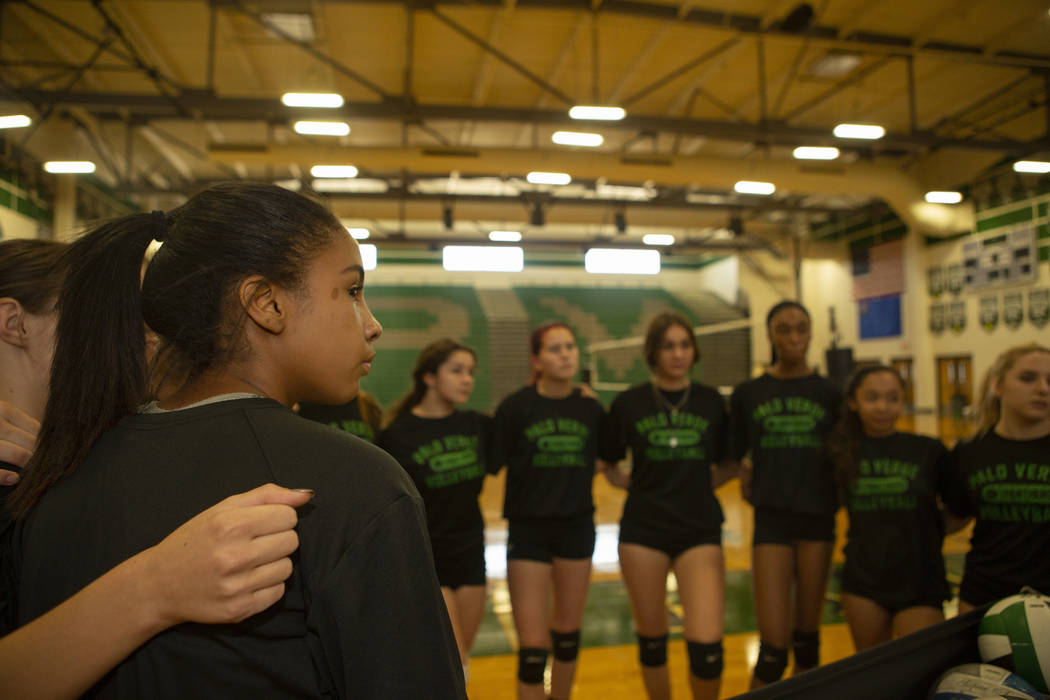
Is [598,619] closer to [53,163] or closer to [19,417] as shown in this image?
[19,417]

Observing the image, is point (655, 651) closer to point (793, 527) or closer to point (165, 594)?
point (793, 527)

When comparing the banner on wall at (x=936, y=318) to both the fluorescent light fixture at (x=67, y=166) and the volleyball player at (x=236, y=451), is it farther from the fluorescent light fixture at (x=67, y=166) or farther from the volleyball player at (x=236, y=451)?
the volleyball player at (x=236, y=451)

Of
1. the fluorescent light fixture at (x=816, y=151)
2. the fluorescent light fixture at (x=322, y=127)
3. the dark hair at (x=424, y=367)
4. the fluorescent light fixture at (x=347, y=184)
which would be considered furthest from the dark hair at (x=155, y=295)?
the fluorescent light fixture at (x=347, y=184)

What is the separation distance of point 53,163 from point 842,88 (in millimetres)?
13425

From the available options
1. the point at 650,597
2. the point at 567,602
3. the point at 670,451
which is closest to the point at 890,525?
the point at 670,451

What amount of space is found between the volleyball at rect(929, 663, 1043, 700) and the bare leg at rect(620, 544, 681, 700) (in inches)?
55.0

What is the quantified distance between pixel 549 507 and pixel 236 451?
2778 mm

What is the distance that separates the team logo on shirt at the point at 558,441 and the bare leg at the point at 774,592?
107 cm

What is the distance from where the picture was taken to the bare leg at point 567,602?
346 centimetres

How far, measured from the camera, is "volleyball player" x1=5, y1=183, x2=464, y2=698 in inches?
33.3

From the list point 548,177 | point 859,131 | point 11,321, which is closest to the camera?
A: point 11,321

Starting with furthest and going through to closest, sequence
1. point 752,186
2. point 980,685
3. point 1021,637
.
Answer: point 752,186, point 1021,637, point 980,685

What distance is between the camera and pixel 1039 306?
45.0 ft

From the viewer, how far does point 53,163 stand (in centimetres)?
1017
